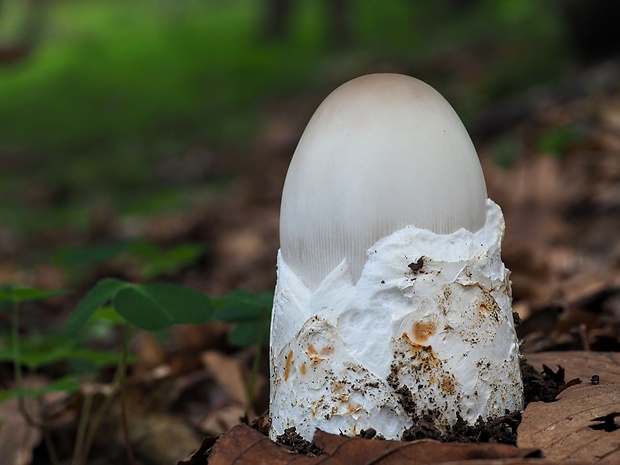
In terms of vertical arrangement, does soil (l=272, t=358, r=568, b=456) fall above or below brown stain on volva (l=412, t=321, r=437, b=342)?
below

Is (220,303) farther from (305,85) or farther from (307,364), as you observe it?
(305,85)

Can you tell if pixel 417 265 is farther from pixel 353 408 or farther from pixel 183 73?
pixel 183 73

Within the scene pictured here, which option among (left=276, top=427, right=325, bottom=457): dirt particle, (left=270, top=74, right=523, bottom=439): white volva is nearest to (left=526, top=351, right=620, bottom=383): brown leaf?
(left=270, top=74, right=523, bottom=439): white volva

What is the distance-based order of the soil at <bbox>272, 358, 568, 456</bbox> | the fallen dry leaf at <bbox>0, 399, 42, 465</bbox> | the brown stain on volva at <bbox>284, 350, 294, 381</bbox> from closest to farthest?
the soil at <bbox>272, 358, 568, 456</bbox>, the brown stain on volva at <bbox>284, 350, 294, 381</bbox>, the fallen dry leaf at <bbox>0, 399, 42, 465</bbox>

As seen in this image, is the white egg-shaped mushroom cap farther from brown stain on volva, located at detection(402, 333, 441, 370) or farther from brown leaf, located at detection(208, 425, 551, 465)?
brown leaf, located at detection(208, 425, 551, 465)

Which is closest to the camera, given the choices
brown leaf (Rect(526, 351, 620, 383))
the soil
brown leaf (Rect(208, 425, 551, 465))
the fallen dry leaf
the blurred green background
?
brown leaf (Rect(208, 425, 551, 465))

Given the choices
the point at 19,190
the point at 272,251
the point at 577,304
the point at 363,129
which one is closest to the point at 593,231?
the point at 577,304

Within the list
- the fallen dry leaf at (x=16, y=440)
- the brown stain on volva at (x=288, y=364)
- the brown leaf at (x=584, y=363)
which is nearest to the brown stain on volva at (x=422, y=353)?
the brown stain on volva at (x=288, y=364)

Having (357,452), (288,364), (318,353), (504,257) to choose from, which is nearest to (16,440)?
(288,364)

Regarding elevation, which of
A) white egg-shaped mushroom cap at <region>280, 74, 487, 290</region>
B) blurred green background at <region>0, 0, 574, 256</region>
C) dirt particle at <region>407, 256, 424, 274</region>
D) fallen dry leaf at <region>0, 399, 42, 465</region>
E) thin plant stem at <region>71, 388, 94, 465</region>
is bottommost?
blurred green background at <region>0, 0, 574, 256</region>

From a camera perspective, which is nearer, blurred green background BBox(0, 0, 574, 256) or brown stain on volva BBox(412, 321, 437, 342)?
brown stain on volva BBox(412, 321, 437, 342)

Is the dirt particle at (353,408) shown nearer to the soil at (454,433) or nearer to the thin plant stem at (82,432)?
the soil at (454,433)
